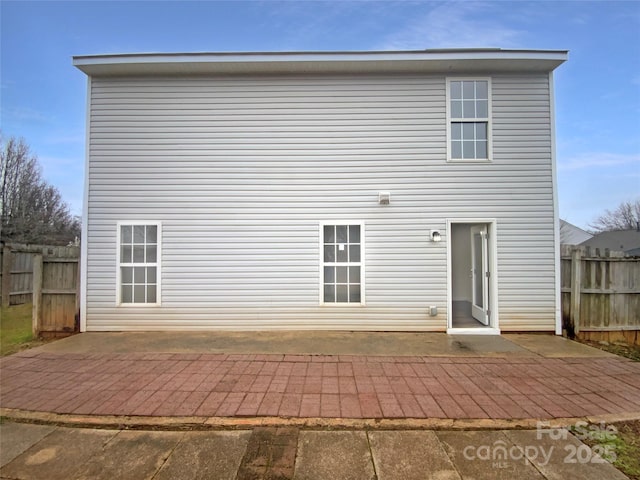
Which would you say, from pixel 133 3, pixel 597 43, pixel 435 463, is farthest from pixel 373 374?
pixel 597 43

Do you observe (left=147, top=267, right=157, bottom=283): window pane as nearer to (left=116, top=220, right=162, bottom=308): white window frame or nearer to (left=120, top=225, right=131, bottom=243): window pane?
(left=116, top=220, right=162, bottom=308): white window frame

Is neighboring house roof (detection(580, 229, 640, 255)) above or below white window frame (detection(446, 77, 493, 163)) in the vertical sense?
below

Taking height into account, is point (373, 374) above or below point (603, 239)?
below

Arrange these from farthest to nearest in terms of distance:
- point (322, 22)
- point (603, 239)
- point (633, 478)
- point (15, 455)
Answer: point (603, 239)
point (322, 22)
point (15, 455)
point (633, 478)

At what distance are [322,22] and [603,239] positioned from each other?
28.4 metres

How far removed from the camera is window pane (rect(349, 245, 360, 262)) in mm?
6266

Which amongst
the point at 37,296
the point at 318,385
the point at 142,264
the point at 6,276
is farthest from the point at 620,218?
the point at 6,276

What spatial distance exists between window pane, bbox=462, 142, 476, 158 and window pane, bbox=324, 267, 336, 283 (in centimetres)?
359

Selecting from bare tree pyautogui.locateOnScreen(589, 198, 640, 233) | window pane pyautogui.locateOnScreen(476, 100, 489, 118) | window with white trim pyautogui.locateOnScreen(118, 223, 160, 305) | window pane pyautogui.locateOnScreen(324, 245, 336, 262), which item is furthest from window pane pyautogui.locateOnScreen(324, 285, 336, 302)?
bare tree pyautogui.locateOnScreen(589, 198, 640, 233)

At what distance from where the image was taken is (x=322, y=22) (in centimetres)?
788

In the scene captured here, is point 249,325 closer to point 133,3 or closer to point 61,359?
point 61,359

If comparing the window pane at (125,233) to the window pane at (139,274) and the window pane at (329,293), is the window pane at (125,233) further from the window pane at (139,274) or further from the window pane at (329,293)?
the window pane at (329,293)

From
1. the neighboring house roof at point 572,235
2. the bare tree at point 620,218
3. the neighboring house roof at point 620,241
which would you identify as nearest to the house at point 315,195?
the neighboring house roof at point 620,241

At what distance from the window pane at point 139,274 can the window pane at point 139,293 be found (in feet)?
0.40
